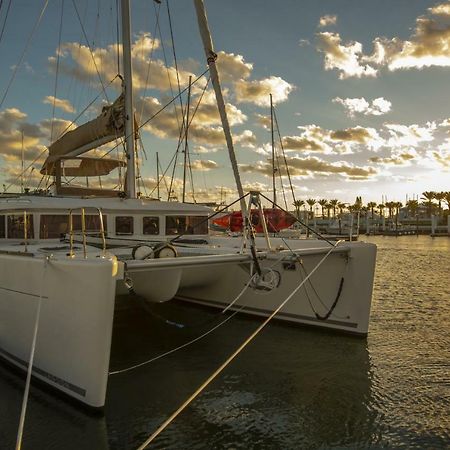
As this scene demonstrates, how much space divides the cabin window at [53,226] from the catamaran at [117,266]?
22 mm

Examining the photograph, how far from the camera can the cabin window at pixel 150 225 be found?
1023cm

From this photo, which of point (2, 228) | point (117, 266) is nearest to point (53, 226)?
point (2, 228)

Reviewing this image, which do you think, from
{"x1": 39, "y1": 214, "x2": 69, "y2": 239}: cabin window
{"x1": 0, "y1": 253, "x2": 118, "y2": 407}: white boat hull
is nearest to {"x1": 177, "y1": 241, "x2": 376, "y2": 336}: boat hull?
{"x1": 39, "y1": 214, "x2": 69, "y2": 239}: cabin window

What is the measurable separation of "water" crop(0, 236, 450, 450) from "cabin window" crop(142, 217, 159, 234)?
2.24 metres

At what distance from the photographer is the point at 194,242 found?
404 inches

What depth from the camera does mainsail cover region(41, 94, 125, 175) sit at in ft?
33.6

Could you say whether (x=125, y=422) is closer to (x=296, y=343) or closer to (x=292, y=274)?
(x=296, y=343)

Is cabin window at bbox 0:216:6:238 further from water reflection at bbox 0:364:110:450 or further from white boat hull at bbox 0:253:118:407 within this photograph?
water reflection at bbox 0:364:110:450

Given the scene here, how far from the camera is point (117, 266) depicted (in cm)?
514

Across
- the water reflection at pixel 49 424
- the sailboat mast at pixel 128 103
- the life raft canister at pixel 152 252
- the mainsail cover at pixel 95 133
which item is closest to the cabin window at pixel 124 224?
the sailboat mast at pixel 128 103

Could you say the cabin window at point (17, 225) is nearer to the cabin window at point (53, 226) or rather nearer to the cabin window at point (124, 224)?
the cabin window at point (53, 226)

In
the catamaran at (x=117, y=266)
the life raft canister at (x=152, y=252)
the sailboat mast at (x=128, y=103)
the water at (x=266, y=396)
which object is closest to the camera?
the water at (x=266, y=396)

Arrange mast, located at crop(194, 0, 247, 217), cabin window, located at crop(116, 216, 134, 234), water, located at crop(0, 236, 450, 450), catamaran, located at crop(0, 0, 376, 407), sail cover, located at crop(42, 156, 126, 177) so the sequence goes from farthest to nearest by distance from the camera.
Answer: sail cover, located at crop(42, 156, 126, 177) < cabin window, located at crop(116, 216, 134, 234) < mast, located at crop(194, 0, 247, 217) < catamaran, located at crop(0, 0, 376, 407) < water, located at crop(0, 236, 450, 450)

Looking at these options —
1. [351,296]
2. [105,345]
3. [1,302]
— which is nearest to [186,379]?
[105,345]
